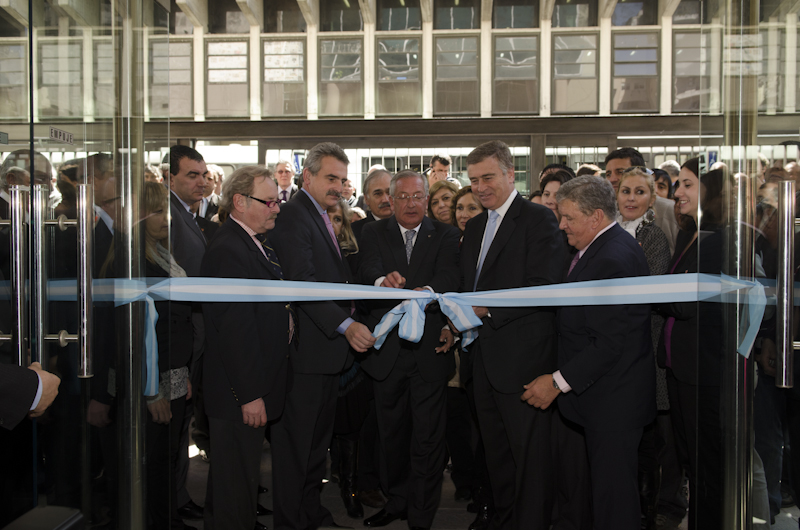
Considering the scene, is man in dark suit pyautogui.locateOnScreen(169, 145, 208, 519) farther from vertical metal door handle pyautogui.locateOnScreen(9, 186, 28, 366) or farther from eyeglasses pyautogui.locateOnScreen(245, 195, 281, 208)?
vertical metal door handle pyautogui.locateOnScreen(9, 186, 28, 366)

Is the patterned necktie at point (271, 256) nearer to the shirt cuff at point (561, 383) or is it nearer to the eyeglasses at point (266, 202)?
the eyeglasses at point (266, 202)

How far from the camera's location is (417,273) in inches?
130

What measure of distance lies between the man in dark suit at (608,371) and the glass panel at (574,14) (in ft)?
30.4

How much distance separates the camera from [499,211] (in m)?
3.02

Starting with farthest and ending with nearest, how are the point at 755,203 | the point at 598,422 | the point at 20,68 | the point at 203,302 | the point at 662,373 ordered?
the point at 662,373, the point at 203,302, the point at 598,422, the point at 755,203, the point at 20,68

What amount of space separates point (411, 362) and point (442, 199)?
167 centimetres

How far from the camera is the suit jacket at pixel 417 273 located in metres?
3.21

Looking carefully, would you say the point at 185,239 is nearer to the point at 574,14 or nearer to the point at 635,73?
the point at 574,14

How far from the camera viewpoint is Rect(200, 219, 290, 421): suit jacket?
268cm

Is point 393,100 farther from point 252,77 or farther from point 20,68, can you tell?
point 20,68

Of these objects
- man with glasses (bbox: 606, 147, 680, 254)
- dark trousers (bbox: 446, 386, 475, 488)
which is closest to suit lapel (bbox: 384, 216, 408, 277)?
dark trousers (bbox: 446, 386, 475, 488)

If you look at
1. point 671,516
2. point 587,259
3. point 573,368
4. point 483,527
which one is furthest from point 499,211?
point 671,516

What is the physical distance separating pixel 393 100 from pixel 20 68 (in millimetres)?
9391

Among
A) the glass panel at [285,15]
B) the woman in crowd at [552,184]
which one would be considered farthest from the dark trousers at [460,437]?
the glass panel at [285,15]
